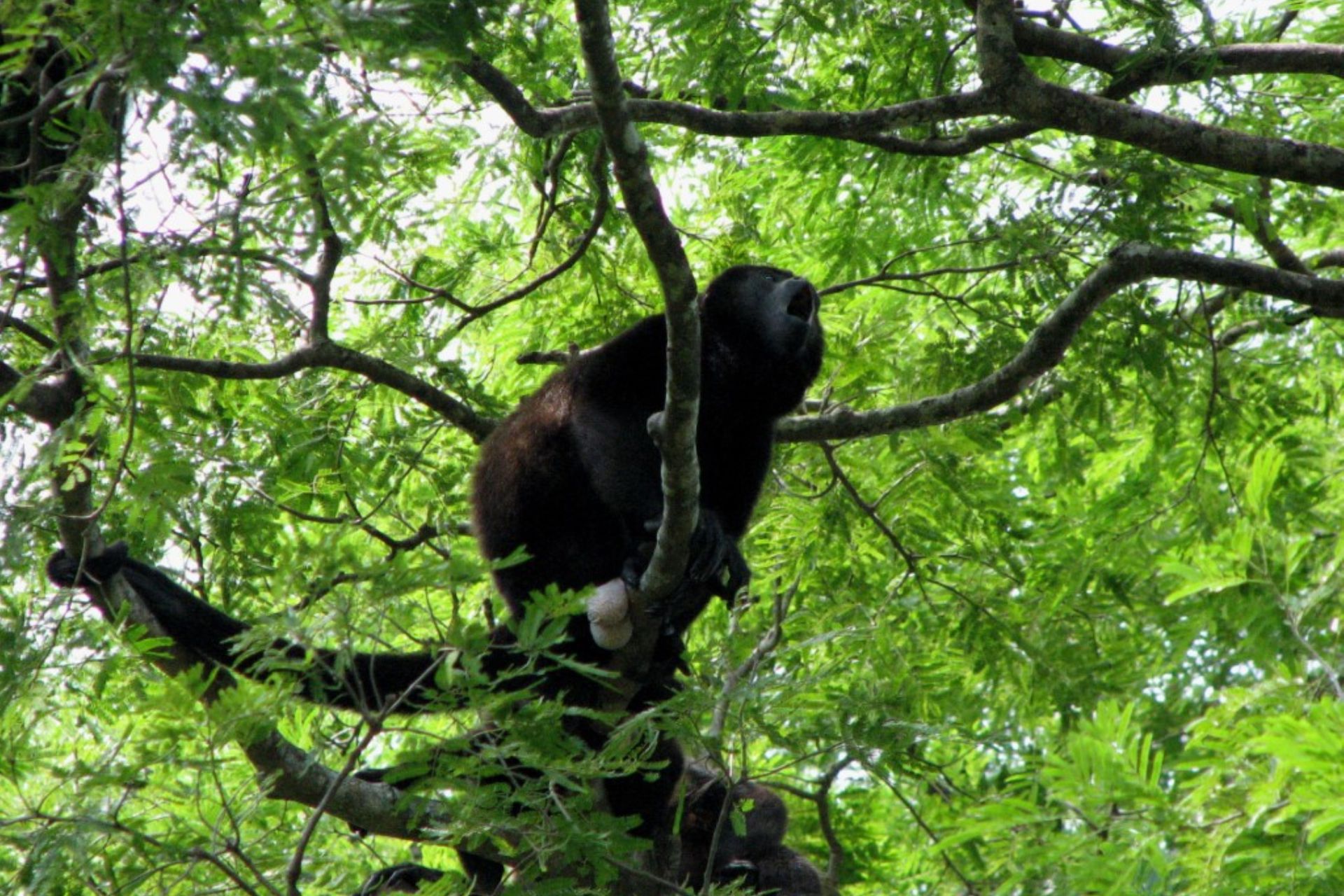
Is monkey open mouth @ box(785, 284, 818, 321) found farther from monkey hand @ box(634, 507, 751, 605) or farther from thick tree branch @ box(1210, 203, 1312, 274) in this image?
thick tree branch @ box(1210, 203, 1312, 274)

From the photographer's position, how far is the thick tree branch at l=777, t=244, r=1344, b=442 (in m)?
4.81

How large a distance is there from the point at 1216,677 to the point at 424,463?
7.24 metres

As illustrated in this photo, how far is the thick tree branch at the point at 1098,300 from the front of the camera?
4809 millimetres

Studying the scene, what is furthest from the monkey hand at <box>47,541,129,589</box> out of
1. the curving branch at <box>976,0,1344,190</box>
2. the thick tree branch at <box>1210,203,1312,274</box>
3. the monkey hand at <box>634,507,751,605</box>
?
the thick tree branch at <box>1210,203,1312,274</box>

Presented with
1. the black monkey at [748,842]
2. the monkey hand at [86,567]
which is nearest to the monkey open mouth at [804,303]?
the black monkey at [748,842]

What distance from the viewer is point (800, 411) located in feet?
22.4

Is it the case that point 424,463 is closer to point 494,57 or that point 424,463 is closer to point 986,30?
point 494,57

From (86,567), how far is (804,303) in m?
2.87

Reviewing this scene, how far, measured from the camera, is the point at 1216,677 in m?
10.5

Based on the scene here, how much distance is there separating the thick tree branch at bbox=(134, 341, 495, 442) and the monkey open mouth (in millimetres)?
1320

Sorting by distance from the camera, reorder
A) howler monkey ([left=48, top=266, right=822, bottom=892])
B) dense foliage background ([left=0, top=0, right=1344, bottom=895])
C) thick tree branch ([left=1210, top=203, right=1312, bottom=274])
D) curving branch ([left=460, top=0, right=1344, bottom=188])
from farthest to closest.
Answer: thick tree branch ([left=1210, top=203, right=1312, bottom=274])
curving branch ([left=460, top=0, right=1344, bottom=188])
howler monkey ([left=48, top=266, right=822, bottom=892])
dense foliage background ([left=0, top=0, right=1344, bottom=895])

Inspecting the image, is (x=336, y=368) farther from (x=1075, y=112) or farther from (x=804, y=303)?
(x=1075, y=112)

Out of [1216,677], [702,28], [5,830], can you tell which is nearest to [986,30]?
[702,28]

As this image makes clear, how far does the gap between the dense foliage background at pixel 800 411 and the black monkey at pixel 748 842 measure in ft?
2.33
